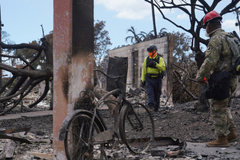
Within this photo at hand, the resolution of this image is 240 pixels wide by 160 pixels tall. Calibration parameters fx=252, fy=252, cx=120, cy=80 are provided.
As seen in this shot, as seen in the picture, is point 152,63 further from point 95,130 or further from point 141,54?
point 141,54

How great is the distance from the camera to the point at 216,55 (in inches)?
163

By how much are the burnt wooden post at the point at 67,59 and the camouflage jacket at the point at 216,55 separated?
2.05 meters

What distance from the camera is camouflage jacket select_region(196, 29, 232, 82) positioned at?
163 inches

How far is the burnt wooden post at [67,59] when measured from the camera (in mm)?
3230

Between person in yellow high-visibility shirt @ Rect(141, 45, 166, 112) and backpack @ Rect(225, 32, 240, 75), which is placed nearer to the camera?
backpack @ Rect(225, 32, 240, 75)

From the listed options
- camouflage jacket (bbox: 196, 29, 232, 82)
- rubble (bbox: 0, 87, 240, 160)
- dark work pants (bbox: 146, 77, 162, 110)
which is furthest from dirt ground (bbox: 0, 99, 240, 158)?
camouflage jacket (bbox: 196, 29, 232, 82)

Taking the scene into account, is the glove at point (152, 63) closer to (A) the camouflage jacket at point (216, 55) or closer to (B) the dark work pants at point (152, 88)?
(B) the dark work pants at point (152, 88)

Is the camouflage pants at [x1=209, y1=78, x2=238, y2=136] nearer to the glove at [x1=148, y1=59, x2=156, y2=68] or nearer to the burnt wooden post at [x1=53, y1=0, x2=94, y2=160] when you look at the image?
the burnt wooden post at [x1=53, y1=0, x2=94, y2=160]

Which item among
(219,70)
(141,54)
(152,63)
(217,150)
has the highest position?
(141,54)

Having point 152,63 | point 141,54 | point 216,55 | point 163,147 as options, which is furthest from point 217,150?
point 141,54

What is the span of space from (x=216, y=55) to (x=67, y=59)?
2.45m

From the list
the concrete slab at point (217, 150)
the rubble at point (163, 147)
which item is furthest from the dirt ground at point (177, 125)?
the concrete slab at point (217, 150)

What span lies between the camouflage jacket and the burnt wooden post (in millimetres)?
2046

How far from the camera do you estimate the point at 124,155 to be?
382 centimetres
